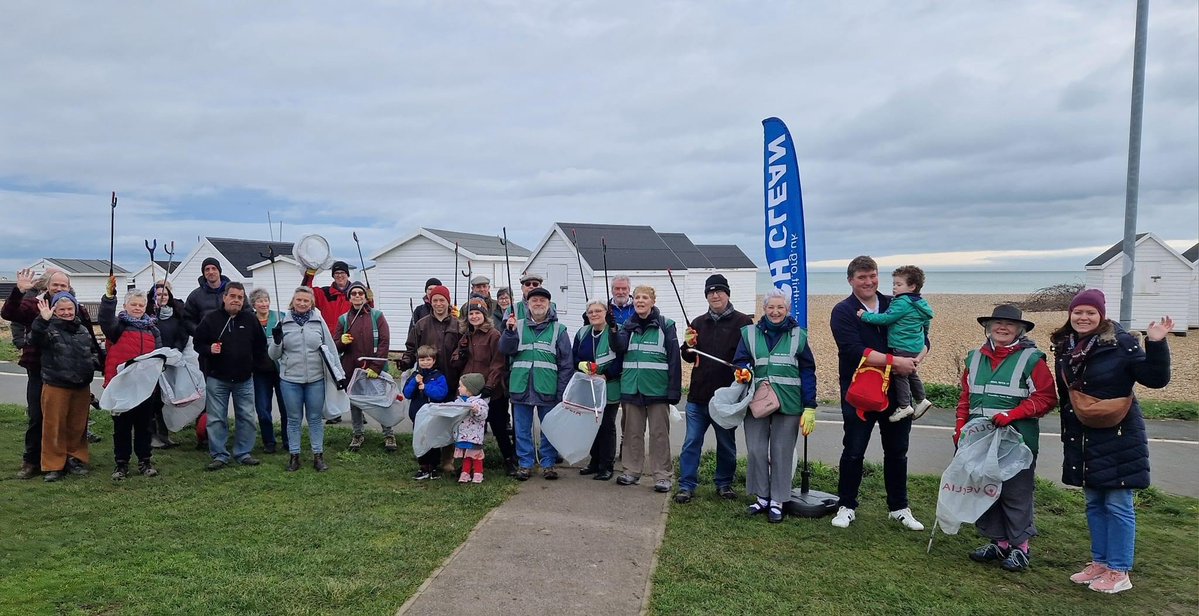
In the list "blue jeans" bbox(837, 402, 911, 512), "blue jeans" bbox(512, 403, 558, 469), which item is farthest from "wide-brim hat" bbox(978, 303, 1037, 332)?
"blue jeans" bbox(512, 403, 558, 469)

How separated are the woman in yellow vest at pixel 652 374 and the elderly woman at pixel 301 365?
9.58 feet

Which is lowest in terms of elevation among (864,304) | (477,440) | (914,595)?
(914,595)

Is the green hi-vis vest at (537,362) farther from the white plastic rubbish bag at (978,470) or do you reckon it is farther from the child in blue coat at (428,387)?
the white plastic rubbish bag at (978,470)

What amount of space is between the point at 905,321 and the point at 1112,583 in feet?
6.45

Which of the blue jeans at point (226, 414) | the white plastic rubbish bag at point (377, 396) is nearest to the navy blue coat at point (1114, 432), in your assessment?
the white plastic rubbish bag at point (377, 396)

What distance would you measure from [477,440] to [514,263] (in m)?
14.8

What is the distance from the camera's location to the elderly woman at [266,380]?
6.94m

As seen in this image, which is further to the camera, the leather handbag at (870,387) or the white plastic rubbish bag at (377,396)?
the white plastic rubbish bag at (377,396)

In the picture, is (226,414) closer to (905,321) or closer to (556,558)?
(556,558)

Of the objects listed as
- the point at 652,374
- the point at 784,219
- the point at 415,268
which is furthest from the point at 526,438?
the point at 415,268

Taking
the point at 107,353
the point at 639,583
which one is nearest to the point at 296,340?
the point at 107,353

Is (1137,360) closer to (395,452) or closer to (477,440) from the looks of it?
(477,440)

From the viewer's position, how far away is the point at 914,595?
416 centimetres

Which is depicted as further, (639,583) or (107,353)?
(107,353)
